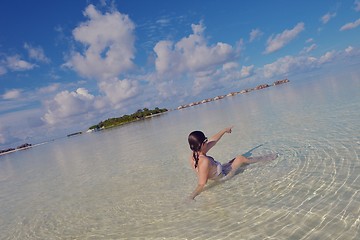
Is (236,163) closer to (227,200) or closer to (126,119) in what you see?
(227,200)

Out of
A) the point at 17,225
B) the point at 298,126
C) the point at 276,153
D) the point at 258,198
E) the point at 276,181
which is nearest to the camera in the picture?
the point at 258,198

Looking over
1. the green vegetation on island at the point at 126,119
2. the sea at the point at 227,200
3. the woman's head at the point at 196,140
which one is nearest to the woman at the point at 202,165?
the woman's head at the point at 196,140

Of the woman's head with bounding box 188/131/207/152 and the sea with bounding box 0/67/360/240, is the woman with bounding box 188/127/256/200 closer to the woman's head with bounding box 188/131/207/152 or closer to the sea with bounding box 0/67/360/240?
the woman's head with bounding box 188/131/207/152

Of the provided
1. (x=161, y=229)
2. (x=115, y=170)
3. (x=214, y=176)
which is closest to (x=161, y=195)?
(x=214, y=176)

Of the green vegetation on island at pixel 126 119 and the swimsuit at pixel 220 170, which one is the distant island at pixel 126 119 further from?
the swimsuit at pixel 220 170

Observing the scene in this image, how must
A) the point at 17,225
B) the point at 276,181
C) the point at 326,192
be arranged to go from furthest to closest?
1. the point at 17,225
2. the point at 276,181
3. the point at 326,192

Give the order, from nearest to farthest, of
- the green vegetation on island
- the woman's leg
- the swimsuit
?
the swimsuit → the woman's leg → the green vegetation on island

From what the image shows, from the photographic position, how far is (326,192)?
4.88 meters

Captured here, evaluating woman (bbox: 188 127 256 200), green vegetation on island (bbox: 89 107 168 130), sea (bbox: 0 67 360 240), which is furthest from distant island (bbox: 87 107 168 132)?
woman (bbox: 188 127 256 200)

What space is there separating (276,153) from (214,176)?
2546mm

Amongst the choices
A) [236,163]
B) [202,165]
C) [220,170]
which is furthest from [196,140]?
[236,163]

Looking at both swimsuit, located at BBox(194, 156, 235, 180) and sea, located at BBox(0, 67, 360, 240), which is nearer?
sea, located at BBox(0, 67, 360, 240)

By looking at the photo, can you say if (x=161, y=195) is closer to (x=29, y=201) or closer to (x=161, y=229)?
(x=161, y=229)

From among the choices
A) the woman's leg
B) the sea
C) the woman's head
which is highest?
the woman's head
